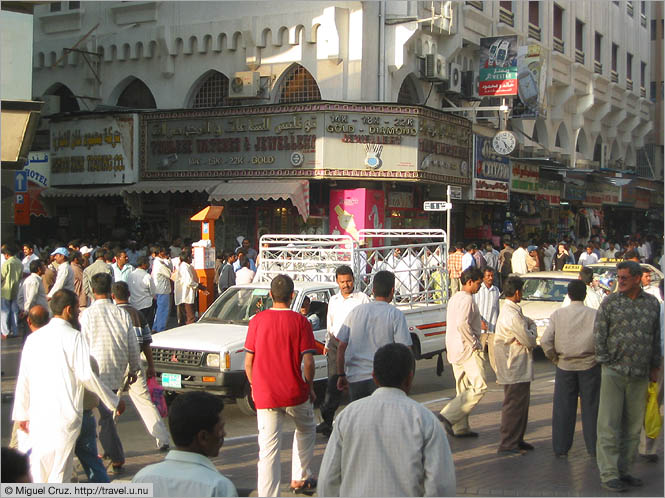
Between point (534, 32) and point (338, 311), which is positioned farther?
point (534, 32)

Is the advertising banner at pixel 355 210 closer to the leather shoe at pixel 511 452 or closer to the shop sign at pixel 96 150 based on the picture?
the shop sign at pixel 96 150

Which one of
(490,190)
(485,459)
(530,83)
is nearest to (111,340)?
(485,459)

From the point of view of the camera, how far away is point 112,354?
744cm

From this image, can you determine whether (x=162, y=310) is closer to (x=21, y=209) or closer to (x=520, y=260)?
(x=21, y=209)

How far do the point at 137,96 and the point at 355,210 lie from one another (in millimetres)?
8709

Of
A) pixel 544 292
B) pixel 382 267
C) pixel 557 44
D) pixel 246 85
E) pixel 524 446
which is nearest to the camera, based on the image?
pixel 524 446

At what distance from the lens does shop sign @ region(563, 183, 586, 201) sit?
34.9 metres

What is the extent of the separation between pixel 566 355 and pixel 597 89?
3197 cm

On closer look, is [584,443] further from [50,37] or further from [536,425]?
[50,37]

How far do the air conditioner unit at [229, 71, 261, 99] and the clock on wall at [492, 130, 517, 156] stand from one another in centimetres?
726

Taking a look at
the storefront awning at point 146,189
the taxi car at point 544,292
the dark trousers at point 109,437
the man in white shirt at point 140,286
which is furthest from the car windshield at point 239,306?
the storefront awning at point 146,189

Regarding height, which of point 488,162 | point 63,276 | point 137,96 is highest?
point 137,96

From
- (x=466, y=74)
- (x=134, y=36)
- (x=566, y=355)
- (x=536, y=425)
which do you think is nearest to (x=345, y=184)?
(x=466, y=74)

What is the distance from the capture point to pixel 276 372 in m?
→ 6.71
